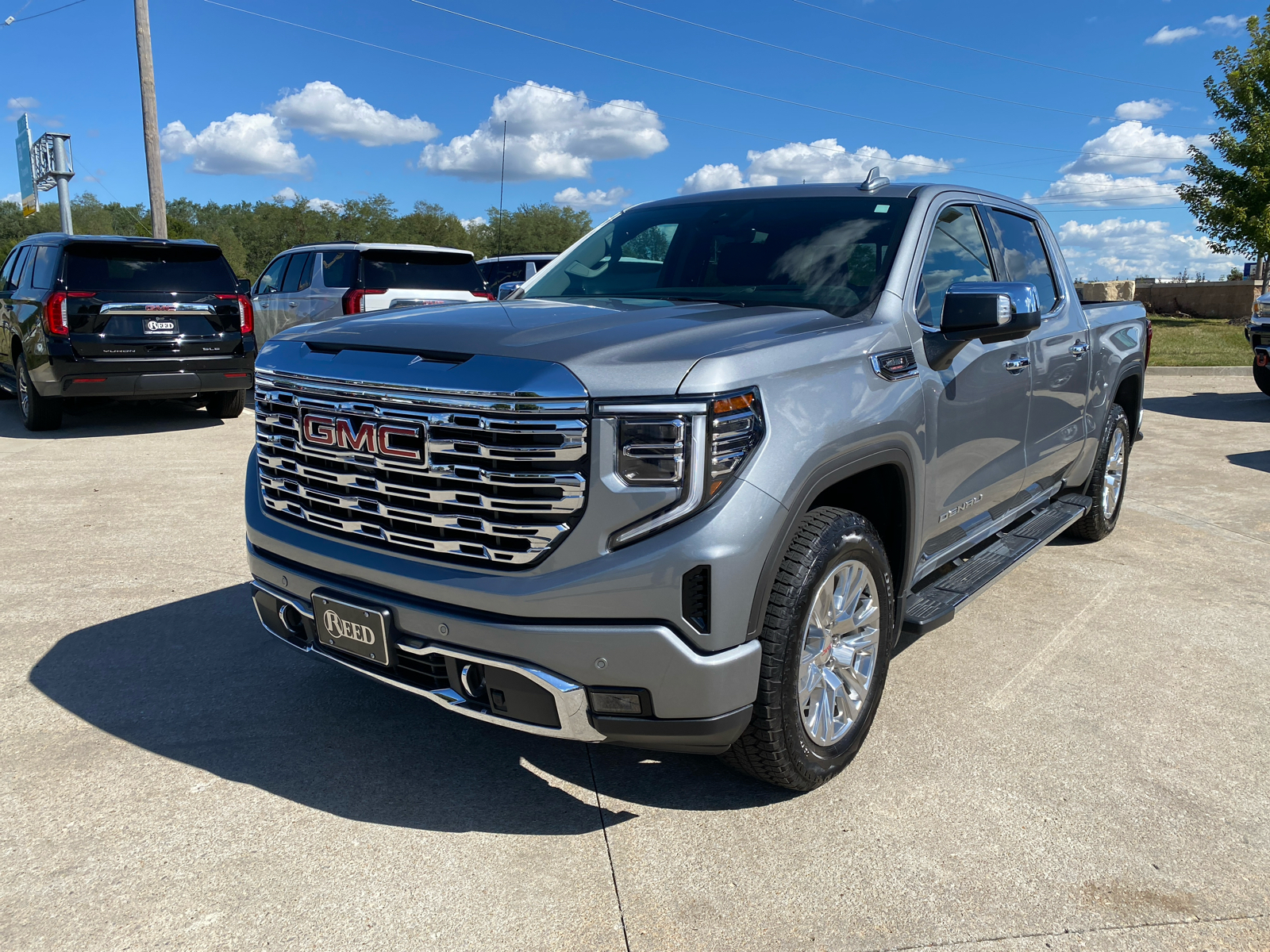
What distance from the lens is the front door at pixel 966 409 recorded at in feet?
11.9

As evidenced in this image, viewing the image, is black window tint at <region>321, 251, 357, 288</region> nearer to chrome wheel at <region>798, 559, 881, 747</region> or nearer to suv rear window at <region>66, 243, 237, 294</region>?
suv rear window at <region>66, 243, 237, 294</region>

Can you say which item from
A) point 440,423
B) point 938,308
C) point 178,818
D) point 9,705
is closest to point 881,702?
point 938,308

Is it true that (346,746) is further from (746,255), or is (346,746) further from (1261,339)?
(1261,339)

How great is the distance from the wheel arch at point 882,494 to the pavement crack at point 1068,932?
3.60ft

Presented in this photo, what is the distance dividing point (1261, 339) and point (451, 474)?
1210 centimetres

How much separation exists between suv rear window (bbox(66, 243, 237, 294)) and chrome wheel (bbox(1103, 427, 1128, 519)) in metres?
8.34

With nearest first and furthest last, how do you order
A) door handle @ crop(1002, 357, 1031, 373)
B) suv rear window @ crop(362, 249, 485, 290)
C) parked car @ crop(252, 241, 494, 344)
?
door handle @ crop(1002, 357, 1031, 373)
parked car @ crop(252, 241, 494, 344)
suv rear window @ crop(362, 249, 485, 290)

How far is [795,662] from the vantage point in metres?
2.83

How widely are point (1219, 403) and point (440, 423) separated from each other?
12926mm

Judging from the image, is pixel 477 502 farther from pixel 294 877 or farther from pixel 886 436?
pixel 886 436

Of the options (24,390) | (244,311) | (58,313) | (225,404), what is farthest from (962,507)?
(24,390)

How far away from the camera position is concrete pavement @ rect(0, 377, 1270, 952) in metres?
2.54

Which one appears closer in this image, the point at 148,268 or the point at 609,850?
the point at 609,850

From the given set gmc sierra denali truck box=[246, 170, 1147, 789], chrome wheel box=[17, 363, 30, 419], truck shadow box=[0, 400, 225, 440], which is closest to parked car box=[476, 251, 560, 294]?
truck shadow box=[0, 400, 225, 440]
